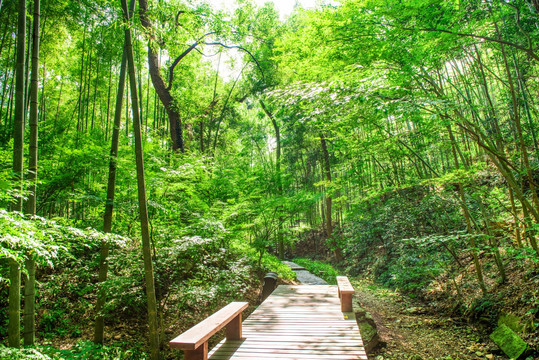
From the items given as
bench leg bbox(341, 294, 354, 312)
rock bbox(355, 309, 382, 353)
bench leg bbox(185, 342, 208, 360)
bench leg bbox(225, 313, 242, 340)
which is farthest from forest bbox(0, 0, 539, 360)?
bench leg bbox(185, 342, 208, 360)

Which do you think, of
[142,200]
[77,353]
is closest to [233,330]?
[77,353]

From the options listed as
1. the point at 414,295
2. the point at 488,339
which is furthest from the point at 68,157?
the point at 414,295

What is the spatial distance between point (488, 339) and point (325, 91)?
13.4ft

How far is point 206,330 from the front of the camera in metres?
2.24

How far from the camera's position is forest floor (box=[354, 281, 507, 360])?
3797mm

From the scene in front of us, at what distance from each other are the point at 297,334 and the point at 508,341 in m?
2.70

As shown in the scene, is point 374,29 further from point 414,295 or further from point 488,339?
point 414,295

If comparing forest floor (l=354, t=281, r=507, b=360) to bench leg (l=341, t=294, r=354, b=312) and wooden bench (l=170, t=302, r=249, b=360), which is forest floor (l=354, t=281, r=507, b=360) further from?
wooden bench (l=170, t=302, r=249, b=360)

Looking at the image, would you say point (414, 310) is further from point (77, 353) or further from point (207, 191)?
point (77, 353)

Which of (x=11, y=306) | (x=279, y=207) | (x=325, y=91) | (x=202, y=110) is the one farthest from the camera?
(x=202, y=110)

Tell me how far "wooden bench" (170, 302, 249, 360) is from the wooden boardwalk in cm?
14

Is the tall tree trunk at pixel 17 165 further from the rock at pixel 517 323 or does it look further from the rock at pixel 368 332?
the rock at pixel 517 323

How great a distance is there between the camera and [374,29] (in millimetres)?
3311

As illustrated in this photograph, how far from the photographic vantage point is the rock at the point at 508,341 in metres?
3.27
